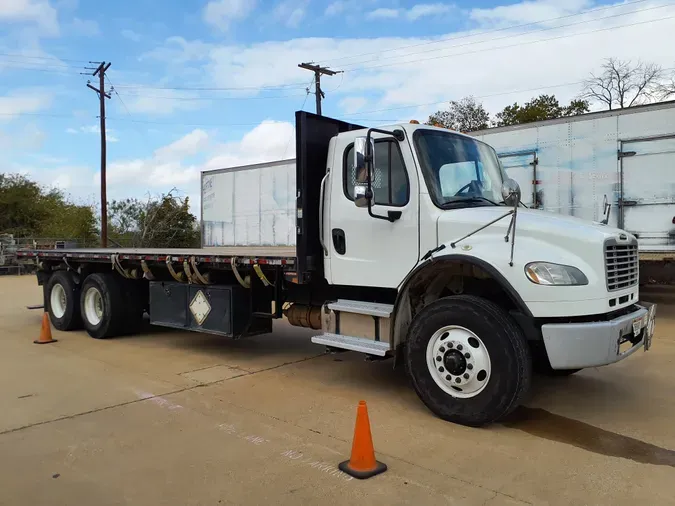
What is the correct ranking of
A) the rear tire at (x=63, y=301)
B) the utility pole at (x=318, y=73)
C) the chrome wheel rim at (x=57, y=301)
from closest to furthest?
the rear tire at (x=63, y=301) → the chrome wheel rim at (x=57, y=301) → the utility pole at (x=318, y=73)

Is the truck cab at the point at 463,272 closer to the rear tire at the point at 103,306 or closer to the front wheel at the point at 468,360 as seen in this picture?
the front wheel at the point at 468,360

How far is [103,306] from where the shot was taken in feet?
30.5

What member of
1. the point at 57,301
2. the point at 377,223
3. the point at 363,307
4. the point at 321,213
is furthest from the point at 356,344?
the point at 57,301

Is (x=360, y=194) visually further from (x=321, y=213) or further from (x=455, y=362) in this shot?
(x=455, y=362)

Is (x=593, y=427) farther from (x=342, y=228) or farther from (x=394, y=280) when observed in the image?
(x=342, y=228)

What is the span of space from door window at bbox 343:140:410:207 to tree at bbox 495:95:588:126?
30558mm

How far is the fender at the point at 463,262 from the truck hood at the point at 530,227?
24 cm

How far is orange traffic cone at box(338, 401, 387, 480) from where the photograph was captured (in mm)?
3967

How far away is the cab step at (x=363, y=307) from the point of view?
5.54 m

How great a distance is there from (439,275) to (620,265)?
1564mm

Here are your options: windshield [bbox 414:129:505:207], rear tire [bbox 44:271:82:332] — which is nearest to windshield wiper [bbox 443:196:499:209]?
windshield [bbox 414:129:505:207]

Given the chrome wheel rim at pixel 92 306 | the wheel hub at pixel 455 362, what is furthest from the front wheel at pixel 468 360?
the chrome wheel rim at pixel 92 306

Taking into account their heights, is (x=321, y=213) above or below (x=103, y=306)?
above

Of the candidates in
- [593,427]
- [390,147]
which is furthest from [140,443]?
[593,427]
